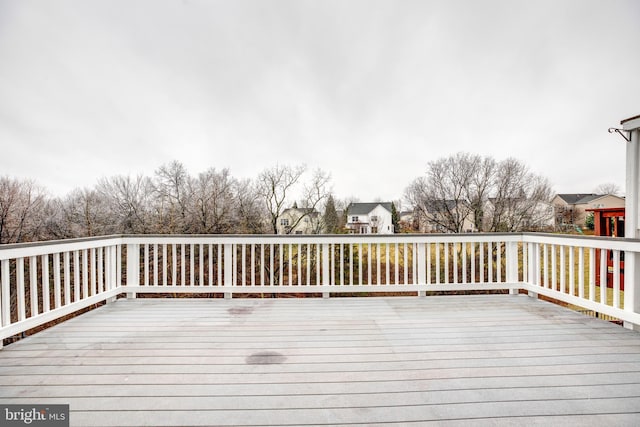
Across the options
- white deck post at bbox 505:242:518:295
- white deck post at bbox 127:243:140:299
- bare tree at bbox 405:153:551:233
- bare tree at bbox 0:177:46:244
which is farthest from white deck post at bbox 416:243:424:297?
bare tree at bbox 0:177:46:244

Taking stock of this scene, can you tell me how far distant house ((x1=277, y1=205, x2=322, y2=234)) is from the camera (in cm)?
1535

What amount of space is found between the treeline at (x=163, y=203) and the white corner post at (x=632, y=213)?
13218 millimetres

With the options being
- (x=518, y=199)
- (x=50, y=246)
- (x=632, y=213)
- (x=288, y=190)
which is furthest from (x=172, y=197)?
(x=518, y=199)

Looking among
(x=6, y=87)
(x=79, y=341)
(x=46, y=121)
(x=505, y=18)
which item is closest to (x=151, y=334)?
(x=79, y=341)

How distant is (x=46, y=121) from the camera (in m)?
7.89

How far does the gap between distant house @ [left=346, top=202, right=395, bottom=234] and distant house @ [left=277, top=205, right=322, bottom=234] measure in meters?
10.4

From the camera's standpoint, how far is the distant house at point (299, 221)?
15352mm

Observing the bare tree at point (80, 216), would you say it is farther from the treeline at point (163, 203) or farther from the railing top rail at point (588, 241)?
the railing top rail at point (588, 241)

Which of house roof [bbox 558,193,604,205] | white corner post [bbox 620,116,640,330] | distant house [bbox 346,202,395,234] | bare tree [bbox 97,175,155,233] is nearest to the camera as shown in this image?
white corner post [bbox 620,116,640,330]

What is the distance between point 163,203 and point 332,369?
14.2 m

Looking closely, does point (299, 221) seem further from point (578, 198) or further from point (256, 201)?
point (578, 198)

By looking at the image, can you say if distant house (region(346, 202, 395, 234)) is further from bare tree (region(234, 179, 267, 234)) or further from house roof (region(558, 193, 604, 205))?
house roof (region(558, 193, 604, 205))

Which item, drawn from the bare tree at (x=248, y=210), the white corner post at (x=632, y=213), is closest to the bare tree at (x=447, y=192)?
the bare tree at (x=248, y=210)

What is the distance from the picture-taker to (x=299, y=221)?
15.5 m
